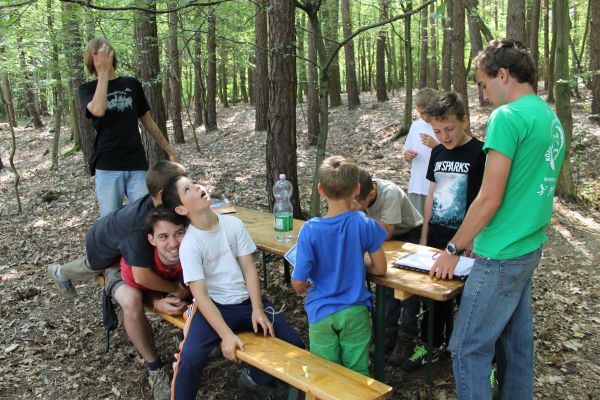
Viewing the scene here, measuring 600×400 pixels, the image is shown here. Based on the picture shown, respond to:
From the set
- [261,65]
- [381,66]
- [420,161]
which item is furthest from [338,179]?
[381,66]

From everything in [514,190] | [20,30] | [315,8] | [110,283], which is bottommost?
[110,283]

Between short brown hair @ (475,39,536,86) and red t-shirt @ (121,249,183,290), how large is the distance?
2.22m

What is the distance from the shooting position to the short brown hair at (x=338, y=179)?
2.65 meters

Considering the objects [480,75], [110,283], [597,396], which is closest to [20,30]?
[110,283]

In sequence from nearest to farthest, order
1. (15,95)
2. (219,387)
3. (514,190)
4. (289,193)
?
(514,190) → (219,387) → (289,193) → (15,95)

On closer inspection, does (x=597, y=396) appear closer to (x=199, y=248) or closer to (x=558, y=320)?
(x=558, y=320)

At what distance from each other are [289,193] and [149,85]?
2.78 metres

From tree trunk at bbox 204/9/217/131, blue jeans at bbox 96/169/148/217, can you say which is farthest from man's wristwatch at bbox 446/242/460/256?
tree trunk at bbox 204/9/217/131

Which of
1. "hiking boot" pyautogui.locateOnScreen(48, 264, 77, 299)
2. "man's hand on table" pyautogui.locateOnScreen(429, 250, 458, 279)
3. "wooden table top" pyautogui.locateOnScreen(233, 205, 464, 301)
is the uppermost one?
"man's hand on table" pyautogui.locateOnScreen(429, 250, 458, 279)

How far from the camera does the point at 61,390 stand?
3.58 meters

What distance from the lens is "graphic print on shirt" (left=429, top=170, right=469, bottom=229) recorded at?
3.18 meters

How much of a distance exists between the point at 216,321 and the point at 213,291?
29cm

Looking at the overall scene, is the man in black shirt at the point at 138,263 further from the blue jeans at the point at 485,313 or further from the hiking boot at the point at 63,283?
the blue jeans at the point at 485,313

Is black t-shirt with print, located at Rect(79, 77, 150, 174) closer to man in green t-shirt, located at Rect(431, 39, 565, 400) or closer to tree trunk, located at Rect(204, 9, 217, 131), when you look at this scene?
man in green t-shirt, located at Rect(431, 39, 565, 400)
